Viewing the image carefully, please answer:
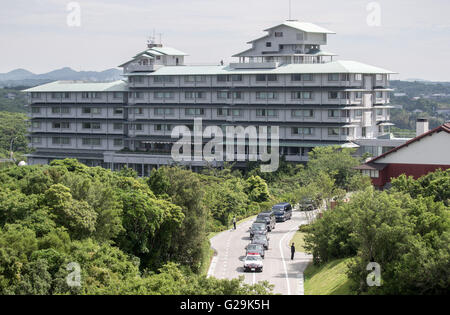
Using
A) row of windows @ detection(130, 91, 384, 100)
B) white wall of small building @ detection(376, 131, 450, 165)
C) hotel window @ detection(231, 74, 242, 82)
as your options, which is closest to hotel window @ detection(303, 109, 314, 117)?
row of windows @ detection(130, 91, 384, 100)

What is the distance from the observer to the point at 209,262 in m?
57.5

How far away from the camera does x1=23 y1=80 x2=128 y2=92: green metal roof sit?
119 m

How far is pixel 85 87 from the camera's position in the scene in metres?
120

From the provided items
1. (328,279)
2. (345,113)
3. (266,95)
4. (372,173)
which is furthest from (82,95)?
(328,279)

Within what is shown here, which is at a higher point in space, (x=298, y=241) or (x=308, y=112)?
(x=308, y=112)

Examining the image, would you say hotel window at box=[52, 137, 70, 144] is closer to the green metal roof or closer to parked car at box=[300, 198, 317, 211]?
the green metal roof

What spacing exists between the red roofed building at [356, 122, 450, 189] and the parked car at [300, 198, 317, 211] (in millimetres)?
6571

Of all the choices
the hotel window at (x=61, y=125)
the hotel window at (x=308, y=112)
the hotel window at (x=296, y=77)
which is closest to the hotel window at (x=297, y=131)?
the hotel window at (x=308, y=112)

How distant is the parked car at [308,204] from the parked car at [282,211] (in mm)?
3498

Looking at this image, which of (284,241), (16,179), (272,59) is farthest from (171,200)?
(272,59)

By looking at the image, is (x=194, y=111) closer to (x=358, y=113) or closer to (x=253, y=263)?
(x=358, y=113)

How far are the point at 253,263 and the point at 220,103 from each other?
58150mm

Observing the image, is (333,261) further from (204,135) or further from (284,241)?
(204,135)

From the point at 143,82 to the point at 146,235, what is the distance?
65.1 metres
